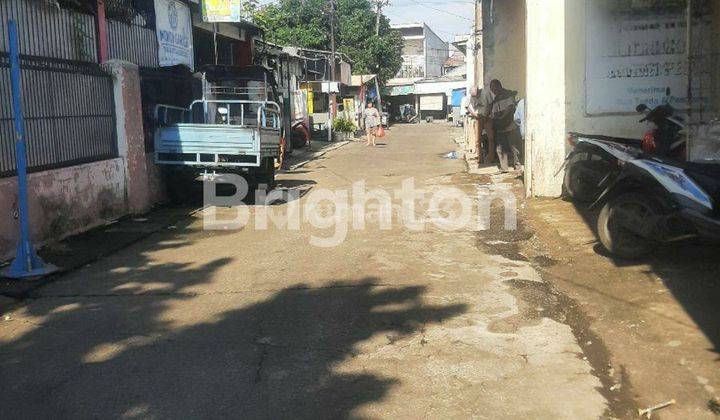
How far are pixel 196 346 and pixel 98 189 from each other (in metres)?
5.75

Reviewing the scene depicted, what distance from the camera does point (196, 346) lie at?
16.2ft

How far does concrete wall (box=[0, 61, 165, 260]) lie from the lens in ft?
27.2

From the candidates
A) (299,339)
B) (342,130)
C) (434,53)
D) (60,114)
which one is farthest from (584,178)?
(434,53)

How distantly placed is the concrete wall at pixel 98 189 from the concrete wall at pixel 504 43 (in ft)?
33.3

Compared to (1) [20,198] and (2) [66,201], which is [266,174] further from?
(1) [20,198]

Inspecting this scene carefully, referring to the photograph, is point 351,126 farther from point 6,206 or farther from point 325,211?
point 6,206

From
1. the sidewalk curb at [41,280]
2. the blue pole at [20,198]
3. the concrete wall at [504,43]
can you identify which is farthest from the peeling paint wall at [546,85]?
the concrete wall at [504,43]

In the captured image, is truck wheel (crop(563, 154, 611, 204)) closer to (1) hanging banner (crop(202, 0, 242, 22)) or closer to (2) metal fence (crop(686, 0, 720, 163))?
(2) metal fence (crop(686, 0, 720, 163))

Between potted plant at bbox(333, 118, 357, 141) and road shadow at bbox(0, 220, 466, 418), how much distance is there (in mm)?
26079

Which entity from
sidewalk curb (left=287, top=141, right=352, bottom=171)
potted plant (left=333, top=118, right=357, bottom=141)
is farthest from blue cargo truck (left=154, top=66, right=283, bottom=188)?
potted plant (left=333, top=118, right=357, bottom=141)

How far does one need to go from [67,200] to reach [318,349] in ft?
18.5

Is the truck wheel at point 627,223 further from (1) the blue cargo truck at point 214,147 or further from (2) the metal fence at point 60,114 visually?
(2) the metal fence at point 60,114

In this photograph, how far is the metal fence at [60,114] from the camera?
802 centimetres

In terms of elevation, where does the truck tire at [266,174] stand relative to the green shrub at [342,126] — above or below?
below
